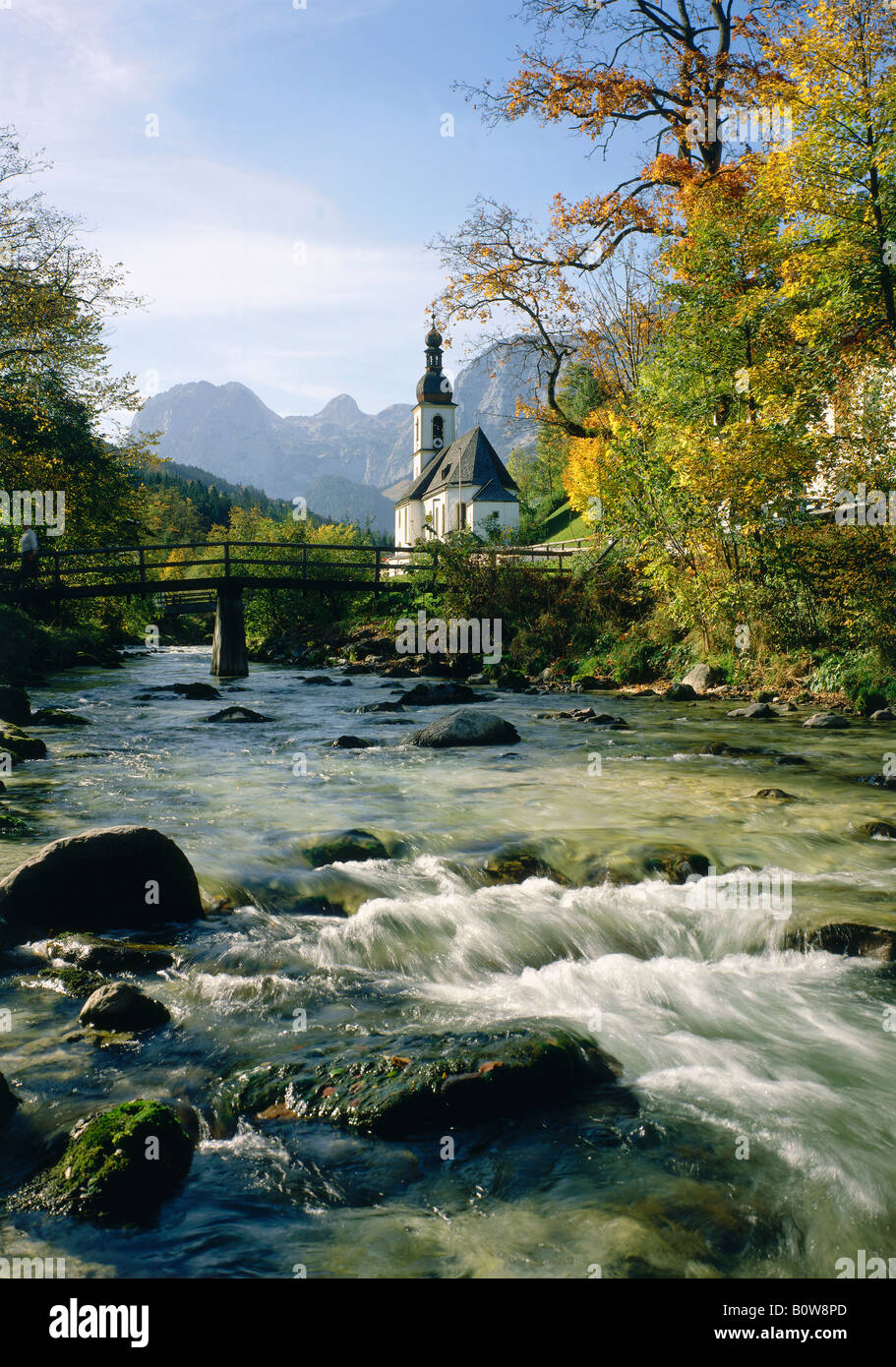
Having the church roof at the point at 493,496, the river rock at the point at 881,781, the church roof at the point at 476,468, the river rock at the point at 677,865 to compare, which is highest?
the church roof at the point at 476,468

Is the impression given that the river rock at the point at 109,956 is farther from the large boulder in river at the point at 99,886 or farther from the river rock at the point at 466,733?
the river rock at the point at 466,733

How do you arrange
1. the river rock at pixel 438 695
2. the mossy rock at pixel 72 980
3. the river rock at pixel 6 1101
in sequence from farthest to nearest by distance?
the river rock at pixel 438 695 → the mossy rock at pixel 72 980 → the river rock at pixel 6 1101

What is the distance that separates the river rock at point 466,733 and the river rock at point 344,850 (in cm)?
589

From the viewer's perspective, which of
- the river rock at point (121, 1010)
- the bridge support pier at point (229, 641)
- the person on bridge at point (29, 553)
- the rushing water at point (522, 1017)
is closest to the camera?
the rushing water at point (522, 1017)

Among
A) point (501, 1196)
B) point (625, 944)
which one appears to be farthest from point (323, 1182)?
point (625, 944)

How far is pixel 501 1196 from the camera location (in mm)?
3582

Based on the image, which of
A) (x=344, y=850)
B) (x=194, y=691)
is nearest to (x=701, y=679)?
(x=194, y=691)

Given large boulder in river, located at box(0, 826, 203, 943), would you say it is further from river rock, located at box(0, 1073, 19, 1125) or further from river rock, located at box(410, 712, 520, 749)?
river rock, located at box(410, 712, 520, 749)

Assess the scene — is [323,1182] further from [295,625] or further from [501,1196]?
[295,625]

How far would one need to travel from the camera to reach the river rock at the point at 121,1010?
4.68m

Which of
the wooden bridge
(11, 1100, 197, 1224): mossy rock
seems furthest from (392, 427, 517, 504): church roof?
(11, 1100, 197, 1224): mossy rock

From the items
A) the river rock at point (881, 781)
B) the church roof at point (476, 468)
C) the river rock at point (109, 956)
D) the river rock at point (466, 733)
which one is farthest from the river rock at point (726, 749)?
the church roof at point (476, 468)

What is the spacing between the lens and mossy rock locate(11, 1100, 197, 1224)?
11.1ft

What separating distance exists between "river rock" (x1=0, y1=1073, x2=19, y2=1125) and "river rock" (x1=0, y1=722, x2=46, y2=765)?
8549 millimetres
